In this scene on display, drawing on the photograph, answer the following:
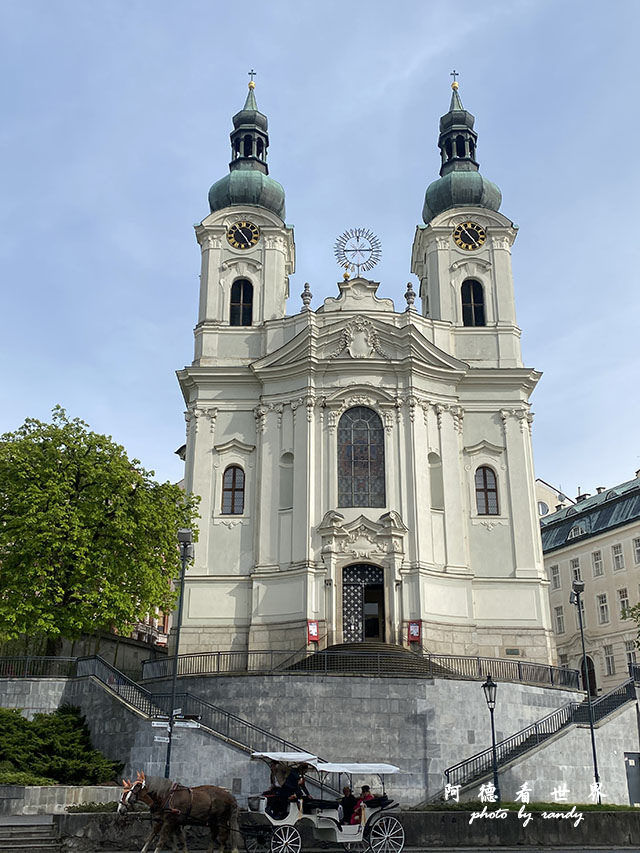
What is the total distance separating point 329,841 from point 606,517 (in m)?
42.6

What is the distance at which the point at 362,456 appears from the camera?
38.2 meters

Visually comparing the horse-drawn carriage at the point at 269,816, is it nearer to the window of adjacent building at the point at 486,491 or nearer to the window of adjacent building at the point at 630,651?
the window of adjacent building at the point at 486,491

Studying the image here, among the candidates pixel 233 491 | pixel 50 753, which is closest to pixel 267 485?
pixel 233 491

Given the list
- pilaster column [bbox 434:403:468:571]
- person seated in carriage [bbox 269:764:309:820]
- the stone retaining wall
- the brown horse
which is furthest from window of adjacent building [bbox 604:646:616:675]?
the brown horse

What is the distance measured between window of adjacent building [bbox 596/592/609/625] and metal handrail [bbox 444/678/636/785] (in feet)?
74.2

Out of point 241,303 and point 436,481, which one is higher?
point 241,303

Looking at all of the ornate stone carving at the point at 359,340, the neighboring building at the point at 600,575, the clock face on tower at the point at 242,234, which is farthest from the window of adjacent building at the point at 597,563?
the clock face on tower at the point at 242,234

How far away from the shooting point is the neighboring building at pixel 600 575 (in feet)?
167

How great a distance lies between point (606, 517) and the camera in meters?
55.1

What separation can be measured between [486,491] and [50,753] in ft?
70.5

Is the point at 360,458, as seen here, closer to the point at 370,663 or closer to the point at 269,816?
the point at 370,663

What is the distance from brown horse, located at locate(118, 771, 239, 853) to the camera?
1442cm

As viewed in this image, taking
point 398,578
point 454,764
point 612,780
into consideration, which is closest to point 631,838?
point 454,764

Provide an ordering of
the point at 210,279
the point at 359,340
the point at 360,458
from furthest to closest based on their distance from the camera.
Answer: the point at 210,279 → the point at 359,340 → the point at 360,458
